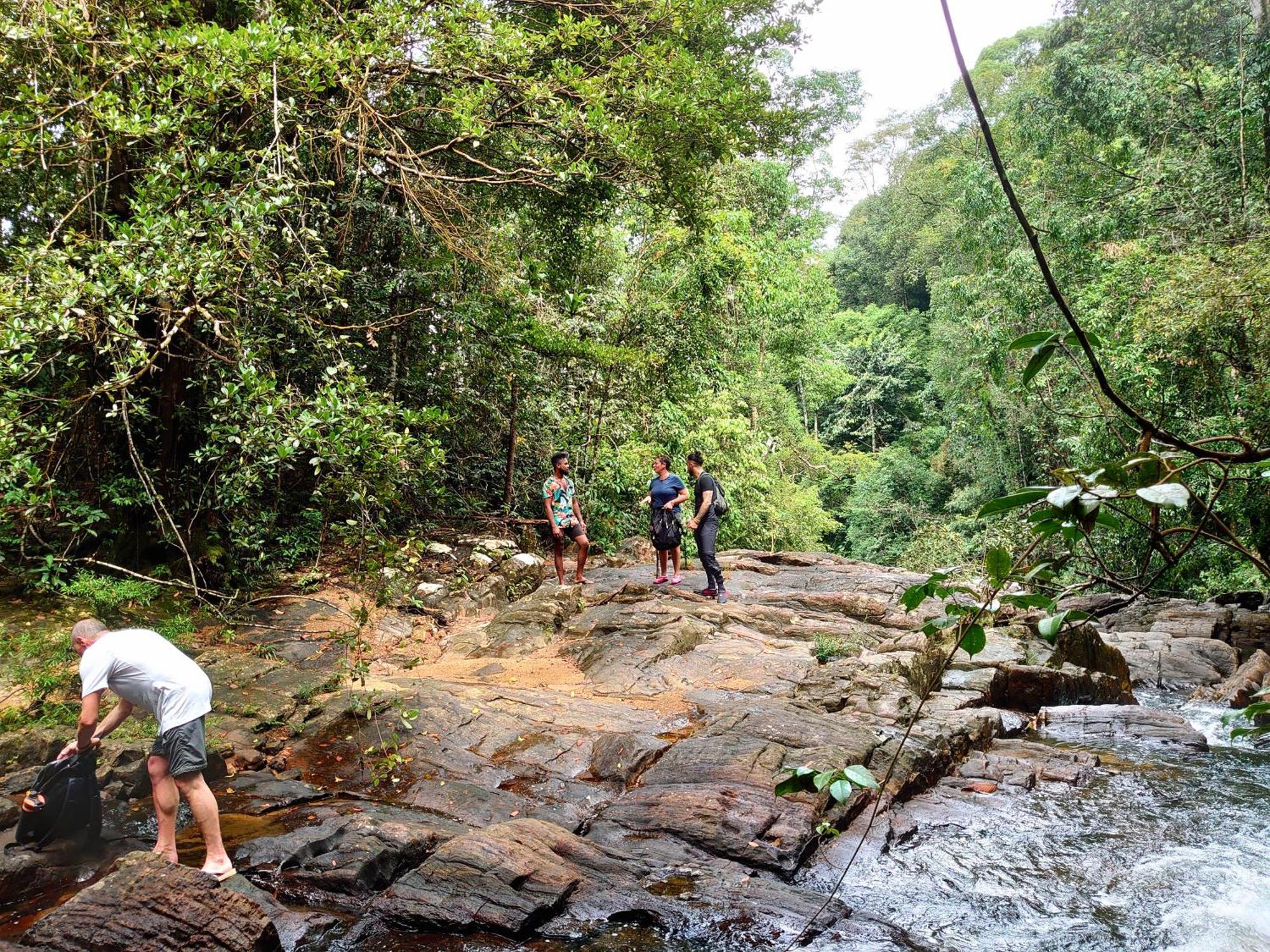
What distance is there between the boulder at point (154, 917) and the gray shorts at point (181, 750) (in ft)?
1.91

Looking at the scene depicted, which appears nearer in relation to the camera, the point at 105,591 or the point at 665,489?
the point at 105,591

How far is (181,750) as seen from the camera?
16.3ft

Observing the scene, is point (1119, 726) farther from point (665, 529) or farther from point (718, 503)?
point (665, 529)

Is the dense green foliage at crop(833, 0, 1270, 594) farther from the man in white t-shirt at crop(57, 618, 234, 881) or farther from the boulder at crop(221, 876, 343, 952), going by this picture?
the man in white t-shirt at crop(57, 618, 234, 881)

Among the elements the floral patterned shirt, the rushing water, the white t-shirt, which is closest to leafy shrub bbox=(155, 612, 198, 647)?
the white t-shirt

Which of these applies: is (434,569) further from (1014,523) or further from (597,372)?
(1014,523)

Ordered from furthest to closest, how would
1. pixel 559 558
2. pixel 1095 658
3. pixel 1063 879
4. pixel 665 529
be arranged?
pixel 665 529 < pixel 559 558 < pixel 1095 658 < pixel 1063 879

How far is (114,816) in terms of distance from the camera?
582cm

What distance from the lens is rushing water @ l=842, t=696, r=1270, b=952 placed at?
4.79 m

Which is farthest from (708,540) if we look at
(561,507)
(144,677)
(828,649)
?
(144,677)

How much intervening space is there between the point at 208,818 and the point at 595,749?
3127 millimetres

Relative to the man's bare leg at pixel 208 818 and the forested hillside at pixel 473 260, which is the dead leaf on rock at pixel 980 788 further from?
the man's bare leg at pixel 208 818

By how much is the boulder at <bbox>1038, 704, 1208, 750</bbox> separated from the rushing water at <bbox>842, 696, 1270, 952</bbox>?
128 cm

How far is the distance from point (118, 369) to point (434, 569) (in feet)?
20.4
